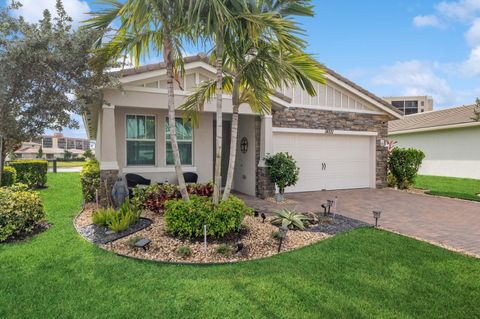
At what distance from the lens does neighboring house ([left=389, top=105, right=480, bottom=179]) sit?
16.6m

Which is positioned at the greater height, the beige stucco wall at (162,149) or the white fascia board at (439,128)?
the white fascia board at (439,128)

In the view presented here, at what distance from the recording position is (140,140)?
32.9 ft

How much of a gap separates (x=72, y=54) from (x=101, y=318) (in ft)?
18.7

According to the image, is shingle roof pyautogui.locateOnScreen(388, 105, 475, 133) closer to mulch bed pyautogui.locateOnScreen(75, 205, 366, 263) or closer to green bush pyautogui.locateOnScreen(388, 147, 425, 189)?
green bush pyautogui.locateOnScreen(388, 147, 425, 189)

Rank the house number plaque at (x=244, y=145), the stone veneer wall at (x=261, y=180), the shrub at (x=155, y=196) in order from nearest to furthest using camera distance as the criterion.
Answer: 1. the shrub at (x=155, y=196)
2. the stone veneer wall at (x=261, y=180)
3. the house number plaque at (x=244, y=145)

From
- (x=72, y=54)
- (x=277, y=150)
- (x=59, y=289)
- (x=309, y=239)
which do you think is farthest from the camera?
(x=277, y=150)

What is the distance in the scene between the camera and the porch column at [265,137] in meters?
10.5

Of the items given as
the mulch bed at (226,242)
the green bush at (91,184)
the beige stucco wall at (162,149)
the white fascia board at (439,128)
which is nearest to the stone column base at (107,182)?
the green bush at (91,184)

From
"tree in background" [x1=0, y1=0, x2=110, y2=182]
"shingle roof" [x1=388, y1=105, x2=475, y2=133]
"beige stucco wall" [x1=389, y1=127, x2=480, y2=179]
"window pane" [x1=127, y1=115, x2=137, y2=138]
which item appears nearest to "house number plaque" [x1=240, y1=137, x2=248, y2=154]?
"window pane" [x1=127, y1=115, x2=137, y2=138]

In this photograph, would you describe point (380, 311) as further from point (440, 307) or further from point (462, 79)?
point (462, 79)

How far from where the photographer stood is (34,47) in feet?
20.1

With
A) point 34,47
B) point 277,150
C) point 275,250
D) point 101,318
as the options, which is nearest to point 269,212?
point 275,250

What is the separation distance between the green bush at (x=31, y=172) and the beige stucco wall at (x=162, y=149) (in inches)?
261

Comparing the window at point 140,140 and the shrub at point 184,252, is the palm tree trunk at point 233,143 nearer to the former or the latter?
the shrub at point 184,252
